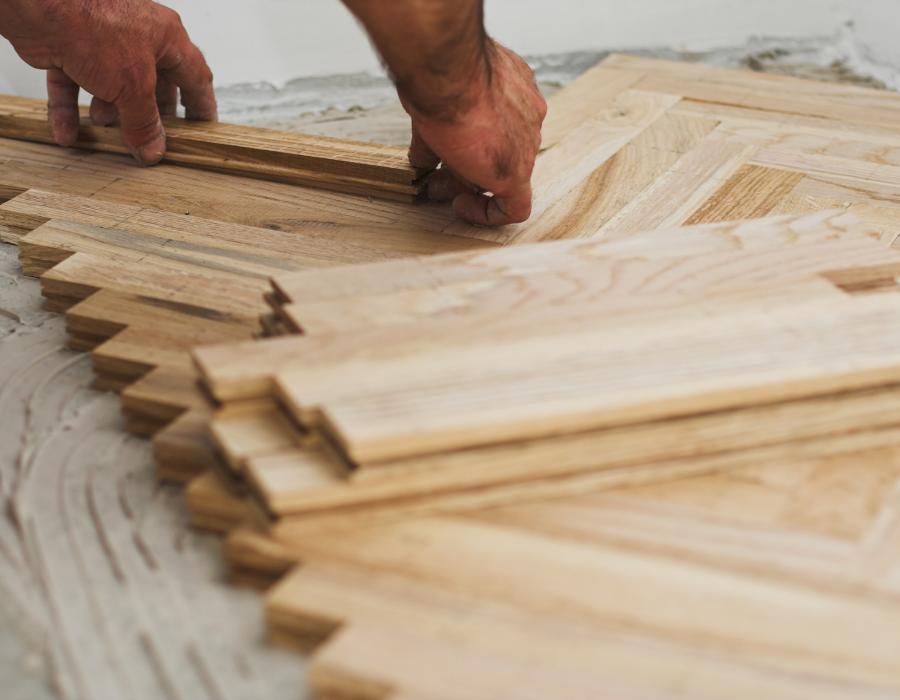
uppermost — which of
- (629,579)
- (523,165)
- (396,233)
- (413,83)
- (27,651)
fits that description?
(413,83)

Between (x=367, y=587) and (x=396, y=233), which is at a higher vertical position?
(x=396, y=233)

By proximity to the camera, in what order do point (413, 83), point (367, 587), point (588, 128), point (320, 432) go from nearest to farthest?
point (367, 587) < point (320, 432) < point (413, 83) < point (588, 128)

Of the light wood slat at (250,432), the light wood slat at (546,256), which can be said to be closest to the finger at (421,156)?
the light wood slat at (546,256)

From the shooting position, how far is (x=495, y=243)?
6.37 ft

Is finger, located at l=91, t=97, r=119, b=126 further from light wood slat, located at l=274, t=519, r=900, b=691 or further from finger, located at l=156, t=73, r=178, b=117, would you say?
light wood slat, located at l=274, t=519, r=900, b=691

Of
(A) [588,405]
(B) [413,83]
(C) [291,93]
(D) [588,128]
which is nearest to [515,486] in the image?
(A) [588,405]

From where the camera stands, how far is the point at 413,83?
65.1 inches

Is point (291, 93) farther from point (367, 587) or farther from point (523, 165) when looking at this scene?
point (367, 587)

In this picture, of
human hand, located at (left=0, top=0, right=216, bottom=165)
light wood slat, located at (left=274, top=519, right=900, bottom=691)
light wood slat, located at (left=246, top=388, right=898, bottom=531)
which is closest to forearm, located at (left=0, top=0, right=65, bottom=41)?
human hand, located at (left=0, top=0, right=216, bottom=165)

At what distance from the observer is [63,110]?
7.53 ft

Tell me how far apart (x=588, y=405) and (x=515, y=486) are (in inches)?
5.1

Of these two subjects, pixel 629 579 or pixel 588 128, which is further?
pixel 588 128

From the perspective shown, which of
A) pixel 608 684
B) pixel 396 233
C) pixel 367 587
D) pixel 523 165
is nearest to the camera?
pixel 608 684

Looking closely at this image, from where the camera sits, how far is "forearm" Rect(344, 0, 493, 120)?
155cm
